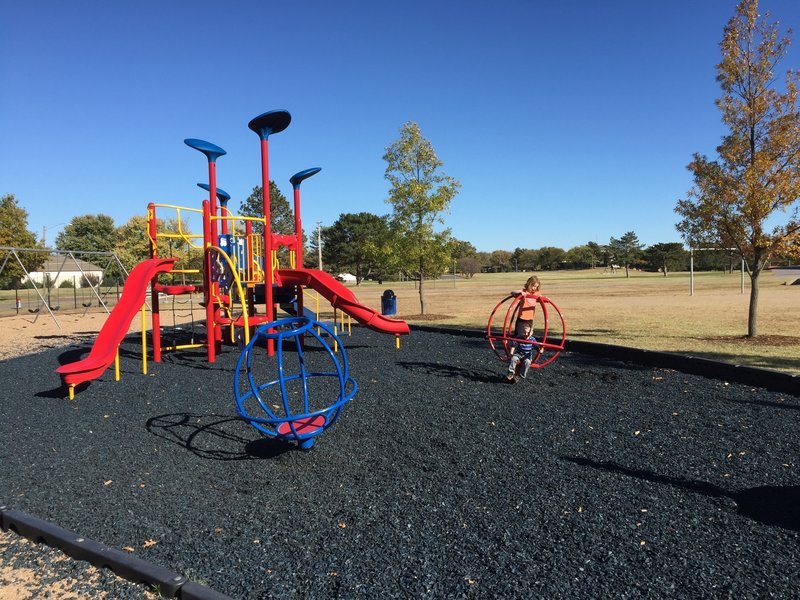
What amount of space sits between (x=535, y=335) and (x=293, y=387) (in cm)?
710

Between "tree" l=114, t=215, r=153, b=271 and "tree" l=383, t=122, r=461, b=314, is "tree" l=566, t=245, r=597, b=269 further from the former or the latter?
"tree" l=383, t=122, r=461, b=314

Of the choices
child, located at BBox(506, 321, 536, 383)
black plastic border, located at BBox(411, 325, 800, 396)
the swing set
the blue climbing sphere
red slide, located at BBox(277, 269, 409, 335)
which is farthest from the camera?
the swing set

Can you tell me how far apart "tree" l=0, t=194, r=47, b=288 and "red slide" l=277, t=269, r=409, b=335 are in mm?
30064

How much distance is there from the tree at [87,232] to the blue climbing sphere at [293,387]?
68.5m

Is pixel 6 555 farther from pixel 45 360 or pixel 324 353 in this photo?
pixel 45 360

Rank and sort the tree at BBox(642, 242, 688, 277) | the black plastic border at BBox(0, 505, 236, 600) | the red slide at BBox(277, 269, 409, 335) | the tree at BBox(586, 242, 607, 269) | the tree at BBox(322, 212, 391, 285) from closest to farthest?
1. the black plastic border at BBox(0, 505, 236, 600)
2. the red slide at BBox(277, 269, 409, 335)
3. the tree at BBox(322, 212, 391, 285)
4. the tree at BBox(642, 242, 688, 277)
5. the tree at BBox(586, 242, 607, 269)

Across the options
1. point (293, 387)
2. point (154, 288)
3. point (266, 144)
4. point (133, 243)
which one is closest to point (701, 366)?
point (293, 387)

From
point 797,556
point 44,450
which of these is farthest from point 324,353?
point 797,556

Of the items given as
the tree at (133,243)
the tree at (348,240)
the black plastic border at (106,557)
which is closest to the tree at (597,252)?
the tree at (348,240)

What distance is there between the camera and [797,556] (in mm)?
3109

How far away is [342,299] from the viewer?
1049 cm

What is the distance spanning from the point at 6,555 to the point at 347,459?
2.47m

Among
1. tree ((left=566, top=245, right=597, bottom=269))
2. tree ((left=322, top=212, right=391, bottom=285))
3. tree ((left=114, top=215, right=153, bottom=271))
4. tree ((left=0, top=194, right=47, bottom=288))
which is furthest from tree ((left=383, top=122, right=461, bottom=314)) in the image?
tree ((left=566, top=245, right=597, bottom=269))

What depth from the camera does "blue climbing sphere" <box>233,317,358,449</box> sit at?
4.58 m
